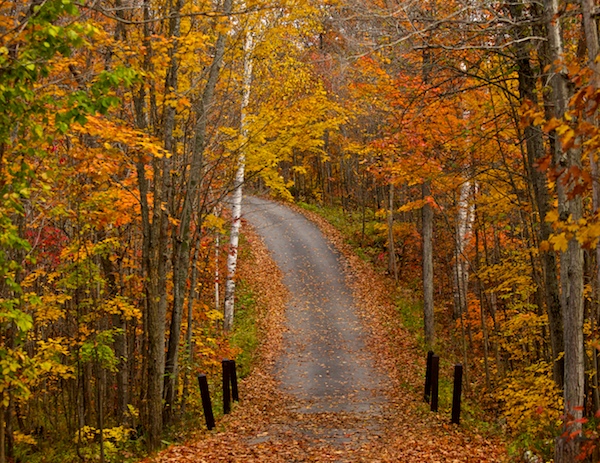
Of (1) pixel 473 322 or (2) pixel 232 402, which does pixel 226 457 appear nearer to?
(2) pixel 232 402

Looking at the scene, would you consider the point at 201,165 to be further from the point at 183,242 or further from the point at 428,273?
the point at 428,273

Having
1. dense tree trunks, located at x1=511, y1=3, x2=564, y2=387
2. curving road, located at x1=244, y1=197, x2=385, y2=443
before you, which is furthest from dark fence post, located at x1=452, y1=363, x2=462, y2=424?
dense tree trunks, located at x1=511, y1=3, x2=564, y2=387

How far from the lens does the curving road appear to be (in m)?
11.9

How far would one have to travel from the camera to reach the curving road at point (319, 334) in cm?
1187

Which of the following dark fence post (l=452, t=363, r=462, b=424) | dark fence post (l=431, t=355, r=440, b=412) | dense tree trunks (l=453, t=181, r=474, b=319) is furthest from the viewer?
dense tree trunks (l=453, t=181, r=474, b=319)

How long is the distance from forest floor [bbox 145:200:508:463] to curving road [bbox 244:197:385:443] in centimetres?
24

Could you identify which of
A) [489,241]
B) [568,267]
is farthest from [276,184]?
[568,267]

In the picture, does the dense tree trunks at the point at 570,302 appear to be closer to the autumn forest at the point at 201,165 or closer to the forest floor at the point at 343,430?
the autumn forest at the point at 201,165

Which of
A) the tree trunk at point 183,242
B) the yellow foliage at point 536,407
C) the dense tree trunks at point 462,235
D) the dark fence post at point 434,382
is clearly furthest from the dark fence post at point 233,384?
the dense tree trunks at point 462,235

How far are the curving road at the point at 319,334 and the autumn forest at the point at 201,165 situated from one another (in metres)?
1.97

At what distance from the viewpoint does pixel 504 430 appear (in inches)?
383

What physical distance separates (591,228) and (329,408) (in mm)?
8396

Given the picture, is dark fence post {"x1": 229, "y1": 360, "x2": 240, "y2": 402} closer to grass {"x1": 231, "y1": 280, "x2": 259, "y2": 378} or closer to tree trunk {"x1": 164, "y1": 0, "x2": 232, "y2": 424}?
tree trunk {"x1": 164, "y1": 0, "x2": 232, "y2": 424}

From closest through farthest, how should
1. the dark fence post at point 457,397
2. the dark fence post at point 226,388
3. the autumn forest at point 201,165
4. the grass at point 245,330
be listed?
the autumn forest at point 201,165, the dark fence post at point 457,397, the dark fence post at point 226,388, the grass at point 245,330
